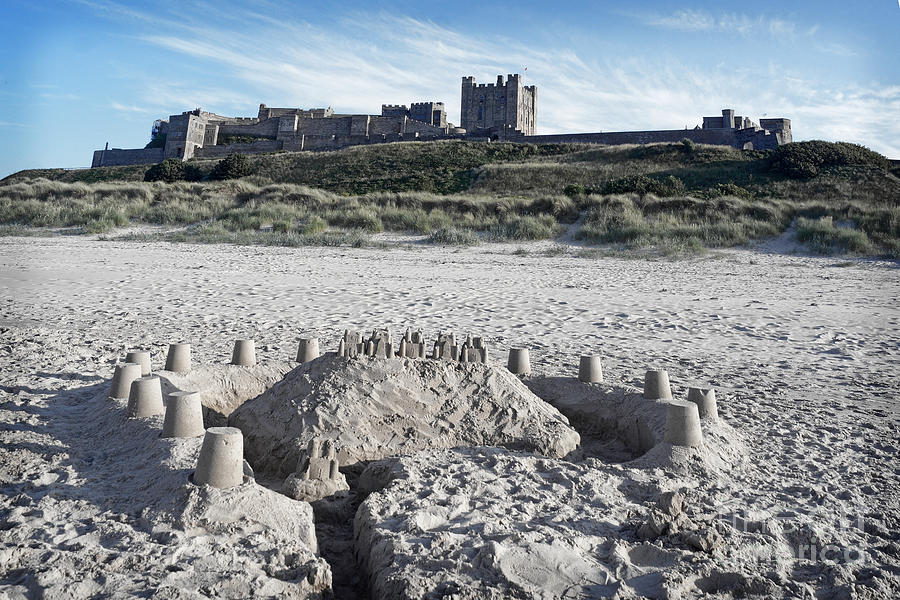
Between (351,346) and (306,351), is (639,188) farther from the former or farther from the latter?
(351,346)

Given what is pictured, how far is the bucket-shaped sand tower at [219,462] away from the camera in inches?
92.7

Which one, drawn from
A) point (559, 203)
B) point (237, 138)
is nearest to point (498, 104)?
point (237, 138)

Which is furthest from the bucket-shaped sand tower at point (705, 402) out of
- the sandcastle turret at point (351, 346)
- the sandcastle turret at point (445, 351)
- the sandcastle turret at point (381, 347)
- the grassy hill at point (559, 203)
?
the grassy hill at point (559, 203)

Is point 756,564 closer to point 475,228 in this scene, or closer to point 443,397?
point 443,397

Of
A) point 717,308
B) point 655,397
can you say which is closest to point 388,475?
point 655,397

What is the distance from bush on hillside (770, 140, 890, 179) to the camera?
92.5ft

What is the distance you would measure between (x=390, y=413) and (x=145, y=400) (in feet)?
4.10

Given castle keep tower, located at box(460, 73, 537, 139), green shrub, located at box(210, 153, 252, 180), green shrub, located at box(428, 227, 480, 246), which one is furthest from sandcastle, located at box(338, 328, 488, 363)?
castle keep tower, located at box(460, 73, 537, 139)

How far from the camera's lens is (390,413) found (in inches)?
124

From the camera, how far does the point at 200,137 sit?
51.3 metres

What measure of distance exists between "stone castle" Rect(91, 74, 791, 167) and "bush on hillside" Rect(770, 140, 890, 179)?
9096mm

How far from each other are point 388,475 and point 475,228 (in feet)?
46.3

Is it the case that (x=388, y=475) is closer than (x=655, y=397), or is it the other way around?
(x=388, y=475)

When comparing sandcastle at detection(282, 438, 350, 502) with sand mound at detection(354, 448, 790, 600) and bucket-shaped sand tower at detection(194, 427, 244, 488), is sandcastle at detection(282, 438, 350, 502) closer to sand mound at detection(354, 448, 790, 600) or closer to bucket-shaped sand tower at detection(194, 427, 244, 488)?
sand mound at detection(354, 448, 790, 600)
